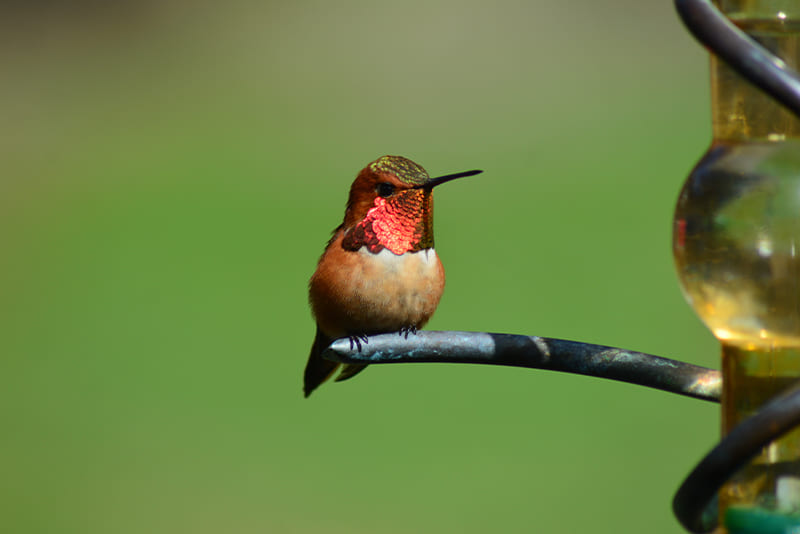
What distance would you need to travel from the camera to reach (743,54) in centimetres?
110

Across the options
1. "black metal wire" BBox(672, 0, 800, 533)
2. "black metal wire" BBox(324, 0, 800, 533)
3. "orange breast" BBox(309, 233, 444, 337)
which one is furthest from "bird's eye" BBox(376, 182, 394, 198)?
"black metal wire" BBox(672, 0, 800, 533)

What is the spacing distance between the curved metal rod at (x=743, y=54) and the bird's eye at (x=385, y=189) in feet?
4.66

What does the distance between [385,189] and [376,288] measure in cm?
28

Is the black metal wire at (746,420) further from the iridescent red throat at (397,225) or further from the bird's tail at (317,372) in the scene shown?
the bird's tail at (317,372)

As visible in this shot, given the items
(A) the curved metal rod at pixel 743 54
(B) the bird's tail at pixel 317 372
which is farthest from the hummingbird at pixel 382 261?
(A) the curved metal rod at pixel 743 54

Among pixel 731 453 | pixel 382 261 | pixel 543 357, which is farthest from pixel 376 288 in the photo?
pixel 731 453

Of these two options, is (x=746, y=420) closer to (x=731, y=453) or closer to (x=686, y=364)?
(x=731, y=453)

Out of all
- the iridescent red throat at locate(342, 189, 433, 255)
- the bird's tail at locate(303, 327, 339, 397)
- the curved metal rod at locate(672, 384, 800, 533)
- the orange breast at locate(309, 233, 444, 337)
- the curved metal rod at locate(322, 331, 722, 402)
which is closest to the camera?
the curved metal rod at locate(672, 384, 800, 533)

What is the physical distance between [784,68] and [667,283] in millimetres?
10874

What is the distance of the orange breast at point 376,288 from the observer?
8.82ft

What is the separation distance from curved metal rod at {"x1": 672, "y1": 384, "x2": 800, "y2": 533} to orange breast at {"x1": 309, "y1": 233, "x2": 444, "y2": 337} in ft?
4.96

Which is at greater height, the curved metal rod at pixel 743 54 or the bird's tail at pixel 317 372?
the curved metal rod at pixel 743 54

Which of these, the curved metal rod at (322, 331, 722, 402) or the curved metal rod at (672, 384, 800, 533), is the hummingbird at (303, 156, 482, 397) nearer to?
the curved metal rod at (322, 331, 722, 402)

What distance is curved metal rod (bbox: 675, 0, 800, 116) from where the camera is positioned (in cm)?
107
